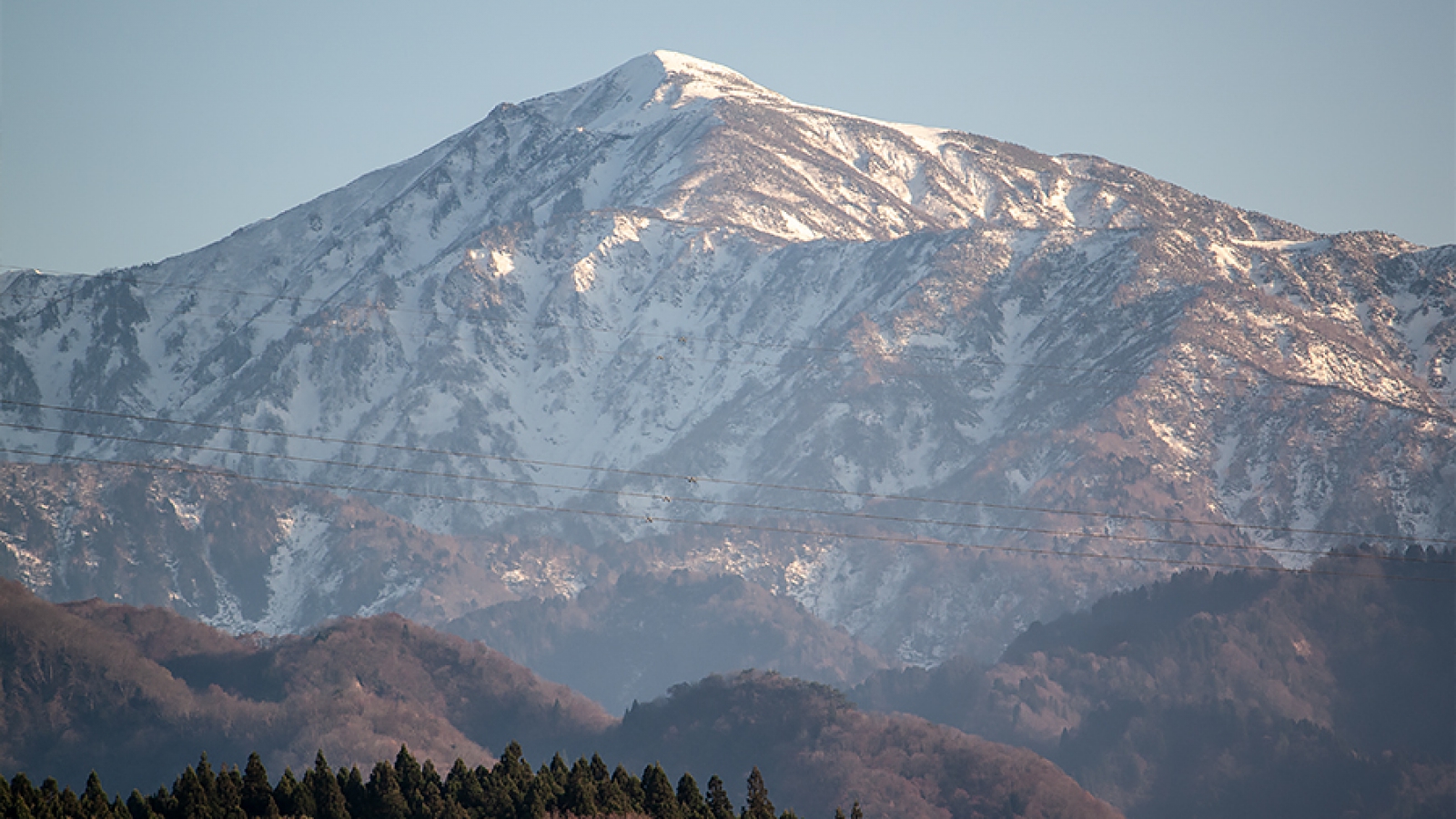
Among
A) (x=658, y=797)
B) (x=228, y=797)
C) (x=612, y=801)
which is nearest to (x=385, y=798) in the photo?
(x=228, y=797)

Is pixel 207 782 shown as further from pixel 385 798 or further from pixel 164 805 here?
pixel 385 798

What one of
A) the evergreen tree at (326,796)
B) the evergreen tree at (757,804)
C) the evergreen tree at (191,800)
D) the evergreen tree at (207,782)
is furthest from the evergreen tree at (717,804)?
the evergreen tree at (191,800)

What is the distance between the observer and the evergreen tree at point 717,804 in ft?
397

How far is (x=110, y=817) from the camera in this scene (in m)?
89.5

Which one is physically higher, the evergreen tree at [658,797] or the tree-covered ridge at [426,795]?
A: the evergreen tree at [658,797]

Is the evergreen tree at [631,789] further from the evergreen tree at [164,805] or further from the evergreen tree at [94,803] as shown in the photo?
the evergreen tree at [94,803]

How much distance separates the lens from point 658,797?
121750 mm

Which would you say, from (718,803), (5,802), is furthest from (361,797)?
(5,802)

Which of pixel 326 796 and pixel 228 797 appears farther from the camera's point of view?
pixel 326 796

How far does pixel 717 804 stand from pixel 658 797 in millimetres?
6653

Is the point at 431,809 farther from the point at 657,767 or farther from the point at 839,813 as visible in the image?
the point at 839,813

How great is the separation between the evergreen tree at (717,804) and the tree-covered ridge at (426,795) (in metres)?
0.10

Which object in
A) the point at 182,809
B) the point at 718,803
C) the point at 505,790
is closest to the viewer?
the point at 182,809

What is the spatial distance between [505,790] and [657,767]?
11987 millimetres
